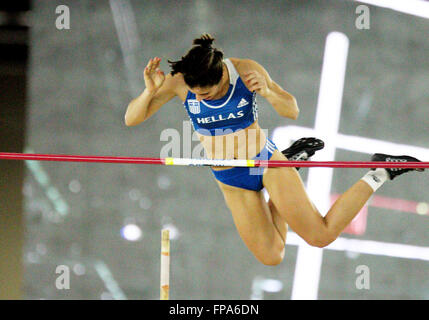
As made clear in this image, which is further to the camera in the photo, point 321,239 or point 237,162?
point 321,239

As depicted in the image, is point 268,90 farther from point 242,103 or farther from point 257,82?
point 242,103

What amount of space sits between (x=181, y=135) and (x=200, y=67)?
1.73m

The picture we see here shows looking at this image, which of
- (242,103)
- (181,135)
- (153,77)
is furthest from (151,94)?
(181,135)

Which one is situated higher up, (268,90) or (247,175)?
(268,90)

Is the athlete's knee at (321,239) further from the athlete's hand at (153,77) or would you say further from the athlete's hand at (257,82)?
the athlete's hand at (153,77)

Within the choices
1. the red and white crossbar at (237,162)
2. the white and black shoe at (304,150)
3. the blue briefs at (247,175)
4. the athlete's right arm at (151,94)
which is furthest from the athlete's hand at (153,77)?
the white and black shoe at (304,150)

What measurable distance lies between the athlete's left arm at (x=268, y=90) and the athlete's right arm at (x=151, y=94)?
0.38m

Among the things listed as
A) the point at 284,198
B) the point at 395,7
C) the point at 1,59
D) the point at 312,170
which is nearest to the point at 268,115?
the point at 312,170

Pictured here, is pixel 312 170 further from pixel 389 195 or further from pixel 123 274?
pixel 123 274

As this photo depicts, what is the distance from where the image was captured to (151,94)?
2428mm

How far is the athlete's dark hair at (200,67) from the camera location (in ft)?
7.40

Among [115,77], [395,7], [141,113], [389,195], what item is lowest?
[389,195]

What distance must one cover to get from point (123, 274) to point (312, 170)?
1669mm
